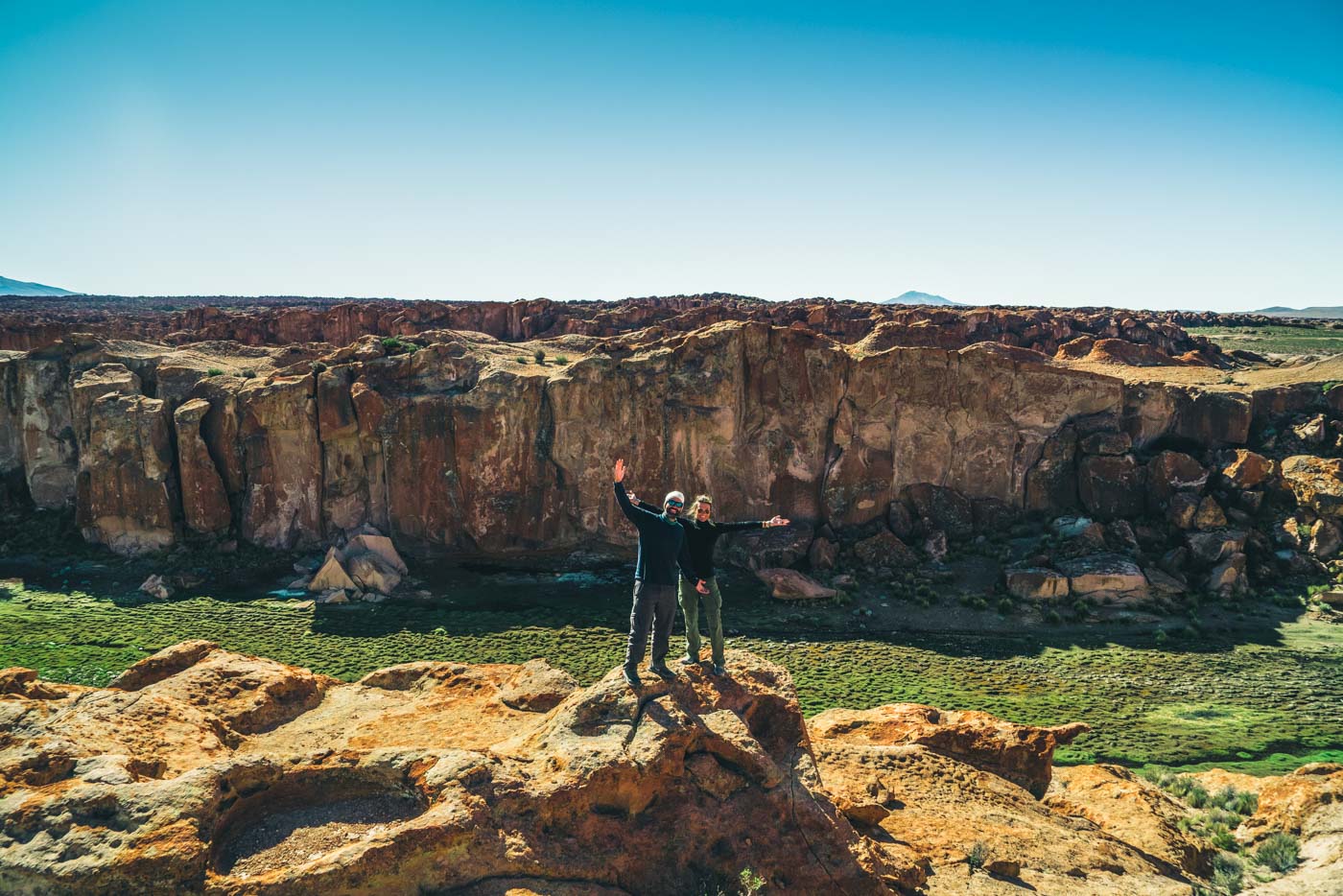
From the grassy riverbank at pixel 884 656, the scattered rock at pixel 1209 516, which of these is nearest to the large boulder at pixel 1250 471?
the scattered rock at pixel 1209 516

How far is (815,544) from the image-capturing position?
94.5 ft

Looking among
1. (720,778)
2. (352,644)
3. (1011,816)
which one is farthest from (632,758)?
(352,644)

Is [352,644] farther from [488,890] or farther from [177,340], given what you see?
[177,340]

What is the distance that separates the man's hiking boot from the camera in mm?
8359

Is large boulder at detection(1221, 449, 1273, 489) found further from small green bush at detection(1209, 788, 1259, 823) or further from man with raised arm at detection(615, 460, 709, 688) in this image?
man with raised arm at detection(615, 460, 709, 688)

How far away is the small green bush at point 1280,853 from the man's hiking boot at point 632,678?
8463 millimetres

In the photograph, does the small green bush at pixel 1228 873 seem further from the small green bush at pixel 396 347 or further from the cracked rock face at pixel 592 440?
the small green bush at pixel 396 347

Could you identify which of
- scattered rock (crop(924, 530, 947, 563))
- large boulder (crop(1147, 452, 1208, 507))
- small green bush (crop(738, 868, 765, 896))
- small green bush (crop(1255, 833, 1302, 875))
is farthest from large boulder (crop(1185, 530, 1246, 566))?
small green bush (crop(738, 868, 765, 896))

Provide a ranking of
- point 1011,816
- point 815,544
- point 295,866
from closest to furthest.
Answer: point 295,866 < point 1011,816 < point 815,544

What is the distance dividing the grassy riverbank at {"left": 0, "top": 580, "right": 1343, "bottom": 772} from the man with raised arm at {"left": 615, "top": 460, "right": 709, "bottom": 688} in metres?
11.2

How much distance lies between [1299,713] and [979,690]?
7.24 meters

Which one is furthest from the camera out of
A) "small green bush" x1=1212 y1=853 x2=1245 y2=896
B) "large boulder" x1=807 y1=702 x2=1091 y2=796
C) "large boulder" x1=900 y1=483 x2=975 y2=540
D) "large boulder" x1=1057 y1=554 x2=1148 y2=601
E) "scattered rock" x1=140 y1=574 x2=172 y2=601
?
"large boulder" x1=900 y1=483 x2=975 y2=540

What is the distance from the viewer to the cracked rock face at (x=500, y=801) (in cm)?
642

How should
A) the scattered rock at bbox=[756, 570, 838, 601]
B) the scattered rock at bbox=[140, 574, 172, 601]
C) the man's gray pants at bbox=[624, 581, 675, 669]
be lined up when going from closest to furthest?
the man's gray pants at bbox=[624, 581, 675, 669]
the scattered rock at bbox=[140, 574, 172, 601]
the scattered rock at bbox=[756, 570, 838, 601]
